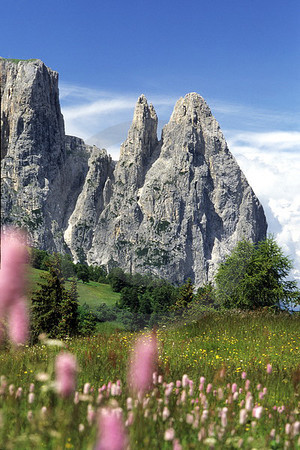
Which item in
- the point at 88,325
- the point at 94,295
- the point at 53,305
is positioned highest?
the point at 53,305

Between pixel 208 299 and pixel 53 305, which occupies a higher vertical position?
pixel 53 305

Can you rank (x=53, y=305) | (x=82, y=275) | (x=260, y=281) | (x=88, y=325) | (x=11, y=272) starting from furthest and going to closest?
(x=82, y=275) < (x=88, y=325) < (x=53, y=305) < (x=260, y=281) < (x=11, y=272)

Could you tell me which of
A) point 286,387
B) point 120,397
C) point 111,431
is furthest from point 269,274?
point 111,431

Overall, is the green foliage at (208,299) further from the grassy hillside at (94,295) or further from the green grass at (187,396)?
the grassy hillside at (94,295)

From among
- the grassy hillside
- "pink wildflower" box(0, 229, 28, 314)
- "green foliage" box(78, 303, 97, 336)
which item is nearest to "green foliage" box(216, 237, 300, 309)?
"green foliage" box(78, 303, 97, 336)

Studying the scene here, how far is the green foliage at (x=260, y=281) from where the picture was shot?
3516cm

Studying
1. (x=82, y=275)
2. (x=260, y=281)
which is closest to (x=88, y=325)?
(x=260, y=281)

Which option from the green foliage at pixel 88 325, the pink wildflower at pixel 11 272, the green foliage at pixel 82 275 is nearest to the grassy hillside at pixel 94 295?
the green foliage at pixel 82 275

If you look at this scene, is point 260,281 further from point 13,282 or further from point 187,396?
point 13,282

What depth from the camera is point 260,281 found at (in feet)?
115

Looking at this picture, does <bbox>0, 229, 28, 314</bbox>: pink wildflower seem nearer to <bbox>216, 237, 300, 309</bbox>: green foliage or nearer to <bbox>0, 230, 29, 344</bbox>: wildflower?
<bbox>0, 230, 29, 344</bbox>: wildflower

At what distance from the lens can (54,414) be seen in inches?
192

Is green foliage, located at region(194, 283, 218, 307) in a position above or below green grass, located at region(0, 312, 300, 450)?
below

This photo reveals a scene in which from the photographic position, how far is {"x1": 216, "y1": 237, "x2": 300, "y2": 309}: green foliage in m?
35.2
